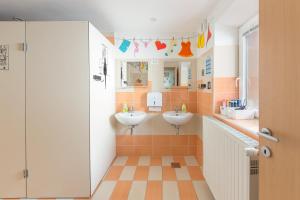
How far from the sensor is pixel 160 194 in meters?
2.43

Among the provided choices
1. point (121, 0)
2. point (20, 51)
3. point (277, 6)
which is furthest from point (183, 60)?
point (277, 6)

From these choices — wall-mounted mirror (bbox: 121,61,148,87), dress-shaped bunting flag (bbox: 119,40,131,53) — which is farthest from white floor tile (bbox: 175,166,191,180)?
dress-shaped bunting flag (bbox: 119,40,131,53)

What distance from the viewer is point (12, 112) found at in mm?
2336

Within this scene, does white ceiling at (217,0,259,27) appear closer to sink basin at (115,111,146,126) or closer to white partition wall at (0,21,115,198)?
white partition wall at (0,21,115,198)

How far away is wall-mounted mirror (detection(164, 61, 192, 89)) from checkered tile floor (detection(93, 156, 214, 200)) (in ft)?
4.04

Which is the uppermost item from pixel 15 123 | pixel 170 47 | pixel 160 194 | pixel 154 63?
pixel 170 47

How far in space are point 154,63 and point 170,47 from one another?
37 cm

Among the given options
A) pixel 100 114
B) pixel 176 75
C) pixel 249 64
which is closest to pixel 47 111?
pixel 100 114

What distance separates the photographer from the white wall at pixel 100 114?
7.99ft

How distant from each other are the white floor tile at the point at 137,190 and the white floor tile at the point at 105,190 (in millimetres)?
236

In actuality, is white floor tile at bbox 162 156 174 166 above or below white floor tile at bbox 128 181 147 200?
above

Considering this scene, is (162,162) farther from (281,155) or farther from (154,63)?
(281,155)

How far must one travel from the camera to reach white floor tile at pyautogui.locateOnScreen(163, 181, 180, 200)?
2.37m

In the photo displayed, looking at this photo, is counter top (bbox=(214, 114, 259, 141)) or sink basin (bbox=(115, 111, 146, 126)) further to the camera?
sink basin (bbox=(115, 111, 146, 126))
